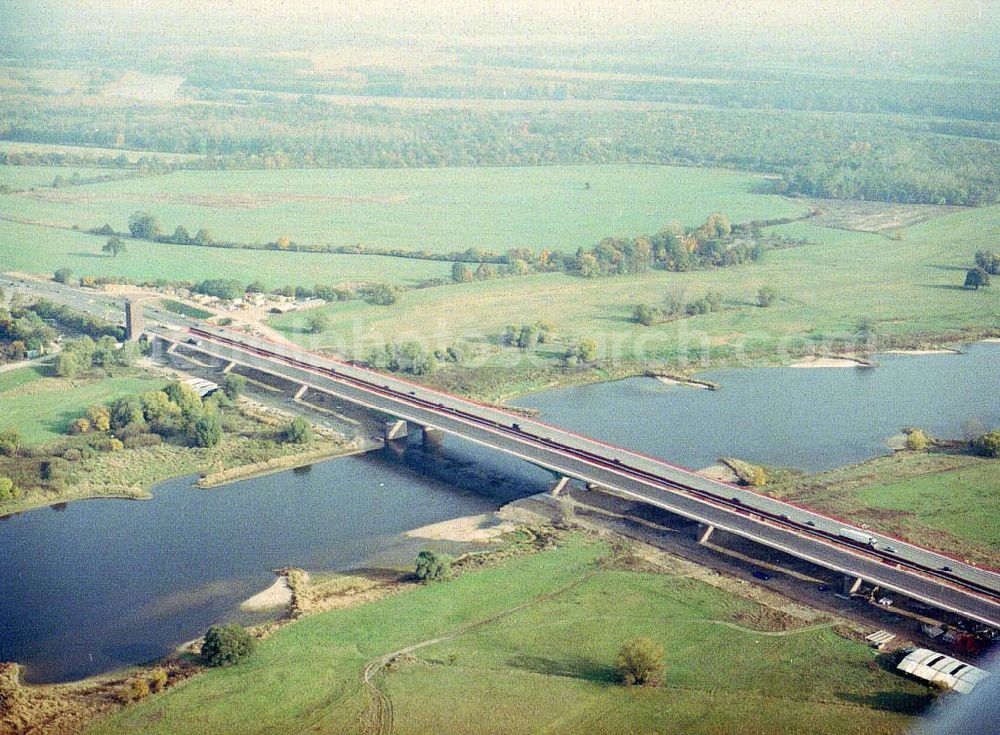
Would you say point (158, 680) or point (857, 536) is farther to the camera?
point (857, 536)

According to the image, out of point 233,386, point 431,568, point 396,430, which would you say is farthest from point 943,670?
point 233,386

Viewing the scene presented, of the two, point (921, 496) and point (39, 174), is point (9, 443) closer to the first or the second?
point (921, 496)

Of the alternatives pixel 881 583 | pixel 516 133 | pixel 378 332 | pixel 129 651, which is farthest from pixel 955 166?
pixel 129 651

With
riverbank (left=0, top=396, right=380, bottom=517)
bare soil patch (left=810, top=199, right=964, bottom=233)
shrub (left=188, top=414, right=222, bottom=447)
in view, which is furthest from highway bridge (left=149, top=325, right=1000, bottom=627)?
bare soil patch (left=810, top=199, right=964, bottom=233)

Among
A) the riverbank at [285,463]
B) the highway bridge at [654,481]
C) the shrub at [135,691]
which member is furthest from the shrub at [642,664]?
the riverbank at [285,463]

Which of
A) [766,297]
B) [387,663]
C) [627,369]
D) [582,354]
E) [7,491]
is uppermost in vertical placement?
[766,297]
